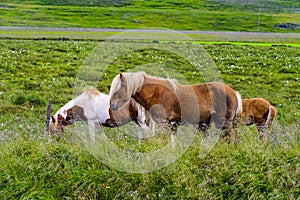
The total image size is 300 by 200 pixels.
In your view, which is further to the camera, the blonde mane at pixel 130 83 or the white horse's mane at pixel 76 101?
the white horse's mane at pixel 76 101

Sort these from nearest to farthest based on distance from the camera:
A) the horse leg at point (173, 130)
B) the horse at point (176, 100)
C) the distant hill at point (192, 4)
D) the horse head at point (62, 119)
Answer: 1. the horse leg at point (173, 130)
2. the horse at point (176, 100)
3. the horse head at point (62, 119)
4. the distant hill at point (192, 4)

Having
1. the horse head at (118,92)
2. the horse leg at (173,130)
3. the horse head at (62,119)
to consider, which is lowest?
the horse head at (62,119)

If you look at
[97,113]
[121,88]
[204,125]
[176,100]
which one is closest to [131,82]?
[121,88]

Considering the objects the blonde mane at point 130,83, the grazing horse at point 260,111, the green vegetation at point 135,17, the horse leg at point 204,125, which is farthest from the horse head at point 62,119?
the green vegetation at point 135,17

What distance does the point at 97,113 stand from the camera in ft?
38.5

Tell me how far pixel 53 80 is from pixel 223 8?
349ft

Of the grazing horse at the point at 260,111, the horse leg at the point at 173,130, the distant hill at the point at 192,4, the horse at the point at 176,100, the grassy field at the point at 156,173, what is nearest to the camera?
the grassy field at the point at 156,173

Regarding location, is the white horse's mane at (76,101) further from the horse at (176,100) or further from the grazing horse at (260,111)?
the grazing horse at (260,111)

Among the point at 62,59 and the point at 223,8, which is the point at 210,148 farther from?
the point at 223,8

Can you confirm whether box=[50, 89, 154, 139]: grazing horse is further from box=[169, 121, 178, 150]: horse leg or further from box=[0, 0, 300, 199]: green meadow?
box=[169, 121, 178, 150]: horse leg

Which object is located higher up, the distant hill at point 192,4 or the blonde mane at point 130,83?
the blonde mane at point 130,83

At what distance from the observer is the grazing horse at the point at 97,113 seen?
37.4 ft

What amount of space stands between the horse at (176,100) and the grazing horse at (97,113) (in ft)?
6.82

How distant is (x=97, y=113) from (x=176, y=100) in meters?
3.26
